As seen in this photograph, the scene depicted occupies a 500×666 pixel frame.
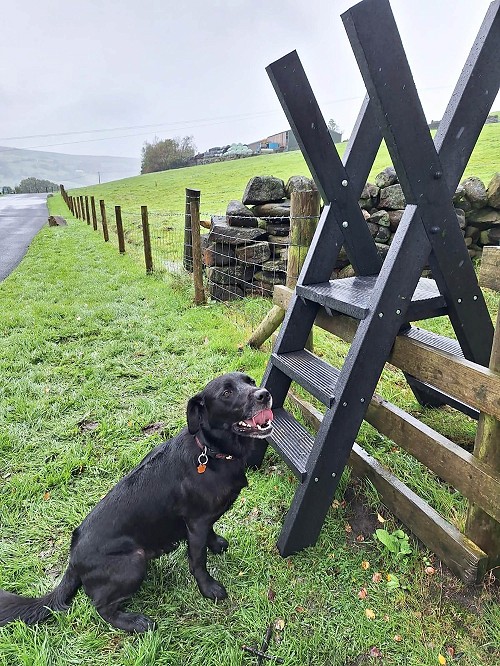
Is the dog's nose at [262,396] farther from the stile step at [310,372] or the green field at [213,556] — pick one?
the green field at [213,556]

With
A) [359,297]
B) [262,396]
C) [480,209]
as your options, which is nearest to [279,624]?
[262,396]

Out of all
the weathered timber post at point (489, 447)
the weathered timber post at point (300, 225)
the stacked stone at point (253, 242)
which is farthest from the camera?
the stacked stone at point (253, 242)

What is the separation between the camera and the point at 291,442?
8.69 ft

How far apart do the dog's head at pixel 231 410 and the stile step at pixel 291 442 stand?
345 millimetres

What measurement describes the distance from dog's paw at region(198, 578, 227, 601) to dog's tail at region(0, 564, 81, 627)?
63 centimetres

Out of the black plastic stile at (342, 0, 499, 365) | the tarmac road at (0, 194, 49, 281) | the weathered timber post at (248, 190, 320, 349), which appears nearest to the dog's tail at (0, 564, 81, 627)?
the black plastic stile at (342, 0, 499, 365)

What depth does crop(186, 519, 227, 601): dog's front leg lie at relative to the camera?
2.18 m

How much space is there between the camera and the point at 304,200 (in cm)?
377

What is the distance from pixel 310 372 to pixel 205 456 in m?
0.86

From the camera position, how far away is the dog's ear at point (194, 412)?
87.3 inches

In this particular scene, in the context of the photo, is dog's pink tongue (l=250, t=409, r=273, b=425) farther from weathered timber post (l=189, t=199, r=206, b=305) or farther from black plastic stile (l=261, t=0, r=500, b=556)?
weathered timber post (l=189, t=199, r=206, b=305)

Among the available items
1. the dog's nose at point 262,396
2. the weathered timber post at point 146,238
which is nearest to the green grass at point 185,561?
the dog's nose at point 262,396

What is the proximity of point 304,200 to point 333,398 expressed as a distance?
2.19 metres

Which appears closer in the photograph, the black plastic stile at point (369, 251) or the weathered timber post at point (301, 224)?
the black plastic stile at point (369, 251)
